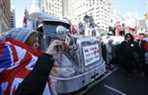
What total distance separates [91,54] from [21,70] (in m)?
9.40

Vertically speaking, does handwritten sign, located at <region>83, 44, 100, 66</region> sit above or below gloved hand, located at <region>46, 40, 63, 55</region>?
below

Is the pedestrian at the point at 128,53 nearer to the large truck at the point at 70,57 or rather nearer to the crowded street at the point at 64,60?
the crowded street at the point at 64,60

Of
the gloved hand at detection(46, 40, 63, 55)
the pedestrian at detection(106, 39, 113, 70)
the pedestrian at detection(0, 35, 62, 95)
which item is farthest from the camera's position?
the pedestrian at detection(106, 39, 113, 70)

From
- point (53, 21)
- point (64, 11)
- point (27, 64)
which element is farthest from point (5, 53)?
point (64, 11)

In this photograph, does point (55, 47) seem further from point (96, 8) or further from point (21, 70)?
point (96, 8)

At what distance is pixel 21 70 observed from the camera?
11.2ft

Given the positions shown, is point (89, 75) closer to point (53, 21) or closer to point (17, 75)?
point (53, 21)

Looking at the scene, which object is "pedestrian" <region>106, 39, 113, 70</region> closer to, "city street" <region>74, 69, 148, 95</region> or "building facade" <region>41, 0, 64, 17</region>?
"city street" <region>74, 69, 148, 95</region>

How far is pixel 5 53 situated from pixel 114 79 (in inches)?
449

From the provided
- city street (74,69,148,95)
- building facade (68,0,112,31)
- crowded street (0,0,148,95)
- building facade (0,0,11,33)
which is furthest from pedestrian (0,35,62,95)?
building facade (68,0,112,31)

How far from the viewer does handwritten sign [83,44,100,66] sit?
1195cm

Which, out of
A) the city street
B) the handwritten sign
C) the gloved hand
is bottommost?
the city street

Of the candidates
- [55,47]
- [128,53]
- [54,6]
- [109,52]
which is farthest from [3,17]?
[55,47]

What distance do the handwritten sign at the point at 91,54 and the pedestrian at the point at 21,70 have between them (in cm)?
825
